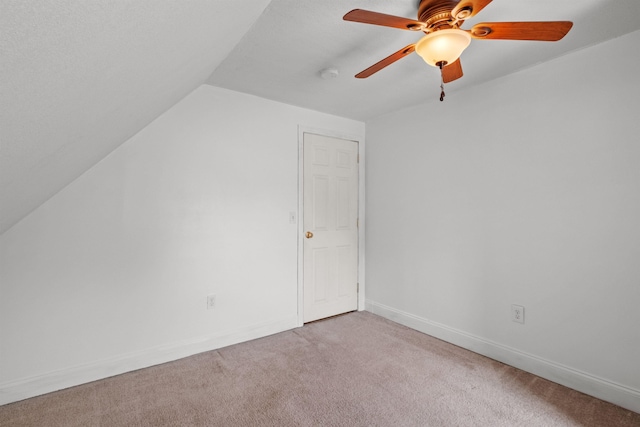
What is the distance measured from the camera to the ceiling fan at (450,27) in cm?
135

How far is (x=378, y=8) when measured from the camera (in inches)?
65.5

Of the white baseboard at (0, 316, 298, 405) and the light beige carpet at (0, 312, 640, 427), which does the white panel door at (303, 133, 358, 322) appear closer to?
the white baseboard at (0, 316, 298, 405)

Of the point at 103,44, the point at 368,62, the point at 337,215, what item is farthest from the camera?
the point at 337,215

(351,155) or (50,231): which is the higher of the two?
(351,155)

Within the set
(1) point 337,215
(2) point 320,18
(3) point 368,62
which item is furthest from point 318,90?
(1) point 337,215

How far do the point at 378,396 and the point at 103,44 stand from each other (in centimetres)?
228

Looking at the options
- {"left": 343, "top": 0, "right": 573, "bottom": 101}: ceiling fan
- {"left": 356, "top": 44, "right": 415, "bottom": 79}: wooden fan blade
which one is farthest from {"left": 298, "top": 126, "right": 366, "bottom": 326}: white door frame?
{"left": 343, "top": 0, "right": 573, "bottom": 101}: ceiling fan

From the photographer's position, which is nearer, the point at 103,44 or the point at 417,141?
the point at 103,44

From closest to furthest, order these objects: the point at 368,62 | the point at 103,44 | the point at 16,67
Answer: the point at 16,67
the point at 103,44
the point at 368,62

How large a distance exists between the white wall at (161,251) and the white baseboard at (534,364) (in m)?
1.36

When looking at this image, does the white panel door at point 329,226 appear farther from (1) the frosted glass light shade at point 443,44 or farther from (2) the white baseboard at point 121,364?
(1) the frosted glass light shade at point 443,44

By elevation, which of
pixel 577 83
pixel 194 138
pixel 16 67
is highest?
pixel 577 83

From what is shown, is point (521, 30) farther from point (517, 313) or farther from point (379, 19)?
point (517, 313)

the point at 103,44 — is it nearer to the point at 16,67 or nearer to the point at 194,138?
the point at 16,67
